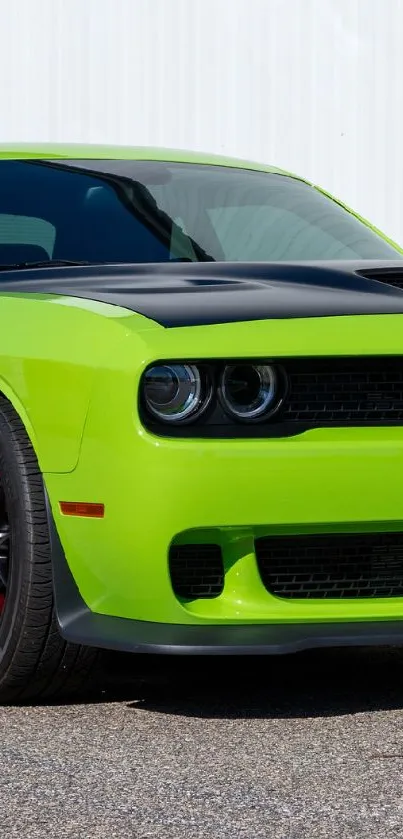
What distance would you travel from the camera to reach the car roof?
16.1 feet

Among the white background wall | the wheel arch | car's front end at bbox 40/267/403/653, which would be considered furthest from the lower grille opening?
the white background wall

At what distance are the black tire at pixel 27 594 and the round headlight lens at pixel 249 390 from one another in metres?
0.47

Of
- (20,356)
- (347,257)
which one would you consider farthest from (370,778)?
(347,257)

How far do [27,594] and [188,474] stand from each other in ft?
1.71

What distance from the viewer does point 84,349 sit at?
3.60m

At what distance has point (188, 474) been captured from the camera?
136 inches

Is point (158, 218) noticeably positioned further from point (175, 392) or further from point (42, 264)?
point (175, 392)

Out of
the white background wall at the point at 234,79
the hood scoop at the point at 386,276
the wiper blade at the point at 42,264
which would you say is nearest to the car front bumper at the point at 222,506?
the hood scoop at the point at 386,276

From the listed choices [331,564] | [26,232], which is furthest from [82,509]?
[26,232]

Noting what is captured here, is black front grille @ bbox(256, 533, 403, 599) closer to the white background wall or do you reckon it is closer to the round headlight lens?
the round headlight lens

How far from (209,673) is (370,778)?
3.67 feet

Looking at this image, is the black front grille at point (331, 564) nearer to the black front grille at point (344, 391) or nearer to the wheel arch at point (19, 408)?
the black front grille at point (344, 391)

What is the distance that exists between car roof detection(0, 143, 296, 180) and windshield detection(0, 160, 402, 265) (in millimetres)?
48

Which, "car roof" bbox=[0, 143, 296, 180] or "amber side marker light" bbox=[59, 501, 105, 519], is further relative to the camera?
"car roof" bbox=[0, 143, 296, 180]
